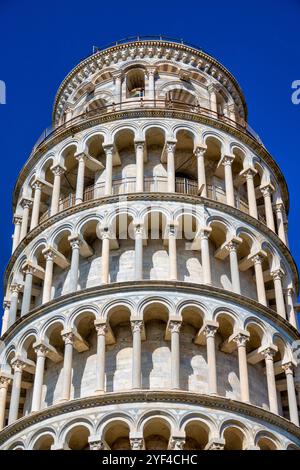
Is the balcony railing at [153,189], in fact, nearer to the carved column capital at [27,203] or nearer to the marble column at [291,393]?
the carved column capital at [27,203]

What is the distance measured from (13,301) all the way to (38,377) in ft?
15.9

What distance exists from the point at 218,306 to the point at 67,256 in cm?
575

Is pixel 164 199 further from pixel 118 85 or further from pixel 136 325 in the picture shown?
pixel 118 85

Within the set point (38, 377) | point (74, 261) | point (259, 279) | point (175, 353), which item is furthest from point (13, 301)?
point (259, 279)

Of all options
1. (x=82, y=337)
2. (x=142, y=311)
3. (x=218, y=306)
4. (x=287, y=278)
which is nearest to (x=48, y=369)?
(x=82, y=337)

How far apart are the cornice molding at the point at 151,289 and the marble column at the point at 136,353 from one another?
126cm

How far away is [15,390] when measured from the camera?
28.5 m

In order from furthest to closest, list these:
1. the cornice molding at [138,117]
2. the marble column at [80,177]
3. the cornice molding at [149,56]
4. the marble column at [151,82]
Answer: the cornice molding at [149,56] < the marble column at [151,82] < the cornice molding at [138,117] < the marble column at [80,177]

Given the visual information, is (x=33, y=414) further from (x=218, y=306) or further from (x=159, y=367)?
(x=218, y=306)

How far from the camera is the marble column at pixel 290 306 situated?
31625 mm

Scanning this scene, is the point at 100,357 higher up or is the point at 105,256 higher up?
the point at 105,256

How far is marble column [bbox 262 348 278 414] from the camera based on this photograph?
27.4 m

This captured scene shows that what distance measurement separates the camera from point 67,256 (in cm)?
3175

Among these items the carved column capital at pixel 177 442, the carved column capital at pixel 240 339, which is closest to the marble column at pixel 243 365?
the carved column capital at pixel 240 339
